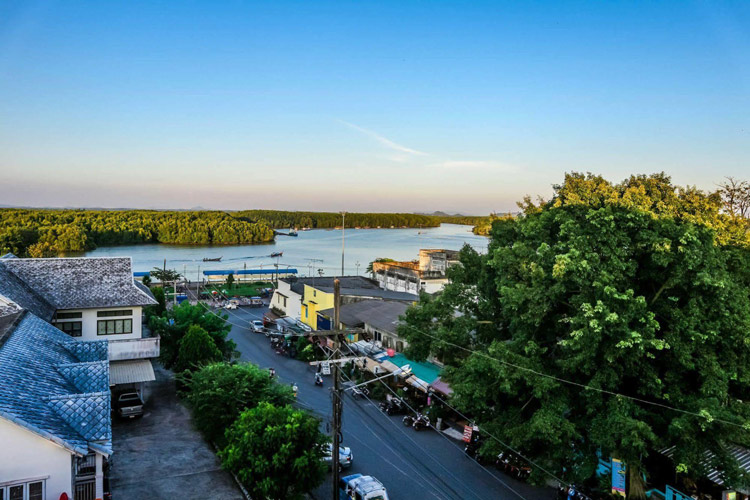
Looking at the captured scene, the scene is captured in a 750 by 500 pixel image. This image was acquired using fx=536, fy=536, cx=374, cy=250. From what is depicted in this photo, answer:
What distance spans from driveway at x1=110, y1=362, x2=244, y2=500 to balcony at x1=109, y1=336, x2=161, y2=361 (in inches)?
87.3

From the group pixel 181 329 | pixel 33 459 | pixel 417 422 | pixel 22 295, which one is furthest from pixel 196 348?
pixel 33 459

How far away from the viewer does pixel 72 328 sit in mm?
22312

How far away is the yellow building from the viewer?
34375mm

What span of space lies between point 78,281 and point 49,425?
619 inches

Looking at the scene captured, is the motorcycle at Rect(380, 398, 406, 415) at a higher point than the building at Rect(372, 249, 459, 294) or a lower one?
lower

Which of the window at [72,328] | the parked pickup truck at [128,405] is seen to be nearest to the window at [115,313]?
the window at [72,328]

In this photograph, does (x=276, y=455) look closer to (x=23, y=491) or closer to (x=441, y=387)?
(x=23, y=491)

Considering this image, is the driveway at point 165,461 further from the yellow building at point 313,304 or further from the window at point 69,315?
the yellow building at point 313,304

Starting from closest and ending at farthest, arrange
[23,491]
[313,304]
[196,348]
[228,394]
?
[23,491], [228,394], [196,348], [313,304]

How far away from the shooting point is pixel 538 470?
45.0ft

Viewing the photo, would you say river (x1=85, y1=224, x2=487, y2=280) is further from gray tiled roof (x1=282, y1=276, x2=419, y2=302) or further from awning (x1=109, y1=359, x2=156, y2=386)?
awning (x1=109, y1=359, x2=156, y2=386)

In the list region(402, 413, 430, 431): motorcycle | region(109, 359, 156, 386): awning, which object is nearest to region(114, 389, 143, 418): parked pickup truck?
region(109, 359, 156, 386): awning

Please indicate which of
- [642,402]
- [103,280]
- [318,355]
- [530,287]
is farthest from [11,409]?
[318,355]

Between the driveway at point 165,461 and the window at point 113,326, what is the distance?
380cm
